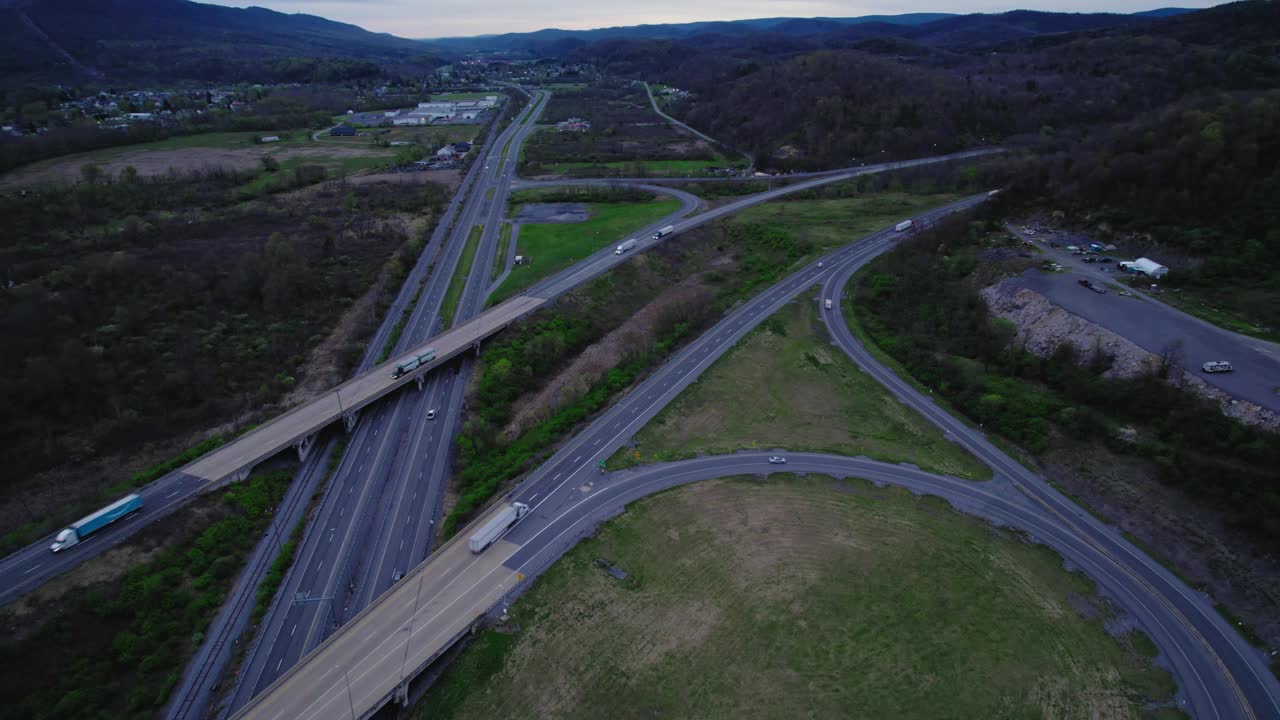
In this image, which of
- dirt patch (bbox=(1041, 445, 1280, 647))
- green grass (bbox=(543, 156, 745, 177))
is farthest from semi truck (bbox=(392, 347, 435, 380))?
green grass (bbox=(543, 156, 745, 177))

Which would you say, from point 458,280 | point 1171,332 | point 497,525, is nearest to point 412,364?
point 497,525

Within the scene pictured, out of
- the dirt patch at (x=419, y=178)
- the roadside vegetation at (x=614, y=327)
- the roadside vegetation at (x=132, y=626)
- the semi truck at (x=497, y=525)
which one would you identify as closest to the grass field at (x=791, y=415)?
the roadside vegetation at (x=614, y=327)

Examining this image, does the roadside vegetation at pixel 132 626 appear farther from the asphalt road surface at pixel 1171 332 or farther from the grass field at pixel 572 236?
the asphalt road surface at pixel 1171 332

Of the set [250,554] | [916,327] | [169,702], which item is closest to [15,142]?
[250,554]

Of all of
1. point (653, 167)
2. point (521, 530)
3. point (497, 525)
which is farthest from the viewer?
point (653, 167)

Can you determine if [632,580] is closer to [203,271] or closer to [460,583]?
[460,583]

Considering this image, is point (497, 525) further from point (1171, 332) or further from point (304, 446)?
point (1171, 332)
